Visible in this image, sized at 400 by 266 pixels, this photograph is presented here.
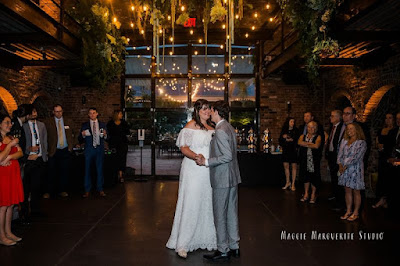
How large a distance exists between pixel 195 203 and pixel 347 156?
8.15ft

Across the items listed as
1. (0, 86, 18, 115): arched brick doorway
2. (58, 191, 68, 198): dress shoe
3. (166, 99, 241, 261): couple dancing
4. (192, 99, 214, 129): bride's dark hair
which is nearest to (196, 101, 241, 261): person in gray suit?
(166, 99, 241, 261): couple dancing

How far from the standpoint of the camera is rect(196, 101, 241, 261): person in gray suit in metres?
3.00

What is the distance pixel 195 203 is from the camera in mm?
3340

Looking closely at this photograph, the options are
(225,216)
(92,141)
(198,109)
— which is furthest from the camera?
(92,141)

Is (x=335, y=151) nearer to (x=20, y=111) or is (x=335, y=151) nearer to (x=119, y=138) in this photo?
(x=20, y=111)

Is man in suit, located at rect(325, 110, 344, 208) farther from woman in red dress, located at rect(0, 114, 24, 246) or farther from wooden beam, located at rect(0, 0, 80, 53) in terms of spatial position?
wooden beam, located at rect(0, 0, 80, 53)

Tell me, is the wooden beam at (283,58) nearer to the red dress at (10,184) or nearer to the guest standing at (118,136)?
the guest standing at (118,136)

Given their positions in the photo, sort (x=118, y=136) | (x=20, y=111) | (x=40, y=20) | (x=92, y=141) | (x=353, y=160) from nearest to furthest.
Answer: (x=20, y=111) < (x=353, y=160) < (x=40, y=20) < (x=92, y=141) < (x=118, y=136)

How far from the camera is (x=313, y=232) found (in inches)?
A: 164

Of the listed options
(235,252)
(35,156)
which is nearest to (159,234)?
(235,252)

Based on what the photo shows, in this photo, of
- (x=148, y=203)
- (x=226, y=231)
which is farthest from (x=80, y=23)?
(x=226, y=231)

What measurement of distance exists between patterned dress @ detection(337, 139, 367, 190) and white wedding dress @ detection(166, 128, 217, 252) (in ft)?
7.53

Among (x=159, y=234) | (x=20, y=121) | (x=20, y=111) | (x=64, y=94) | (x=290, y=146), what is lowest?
(x=159, y=234)

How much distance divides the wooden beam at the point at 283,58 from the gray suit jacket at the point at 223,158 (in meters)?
3.62
